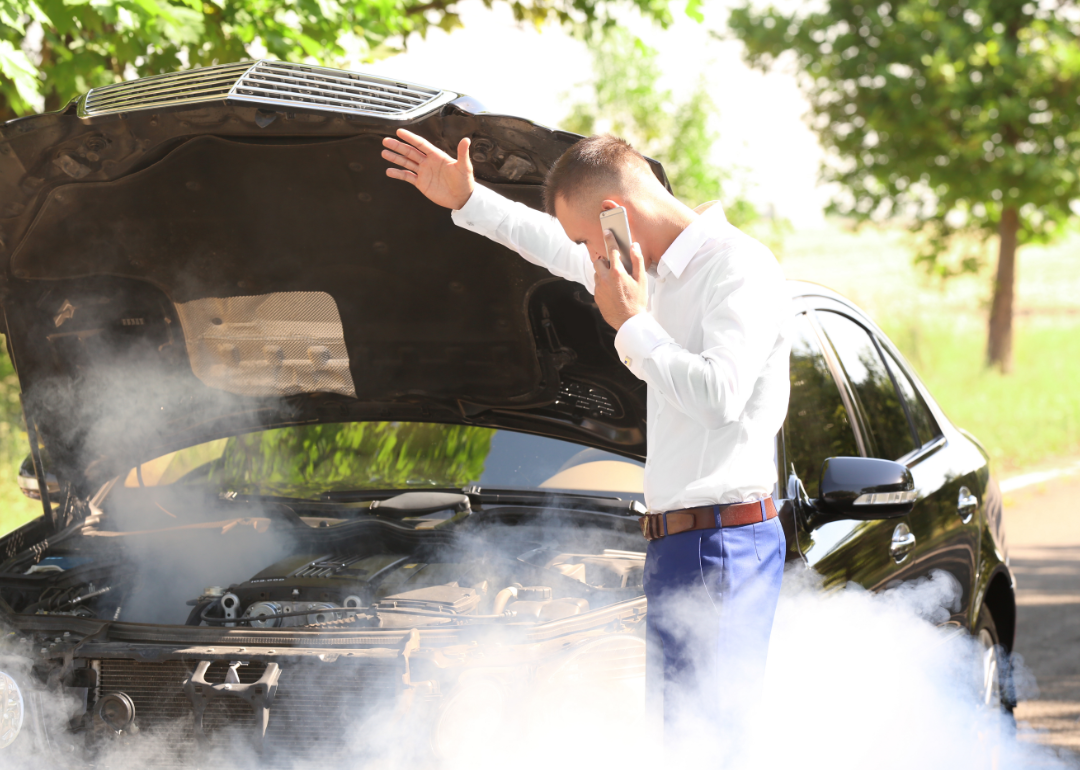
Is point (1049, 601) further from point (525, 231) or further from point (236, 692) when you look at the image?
point (236, 692)

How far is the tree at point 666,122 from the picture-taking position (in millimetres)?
13648

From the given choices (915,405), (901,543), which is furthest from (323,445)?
(915,405)

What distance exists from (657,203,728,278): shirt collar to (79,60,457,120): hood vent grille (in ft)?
2.28

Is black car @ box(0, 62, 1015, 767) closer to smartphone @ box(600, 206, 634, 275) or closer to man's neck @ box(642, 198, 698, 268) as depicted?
man's neck @ box(642, 198, 698, 268)

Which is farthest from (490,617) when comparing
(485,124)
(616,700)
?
(485,124)

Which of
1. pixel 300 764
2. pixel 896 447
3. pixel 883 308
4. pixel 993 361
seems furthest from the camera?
pixel 883 308

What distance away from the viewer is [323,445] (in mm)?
3383

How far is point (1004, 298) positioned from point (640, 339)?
14309 mm

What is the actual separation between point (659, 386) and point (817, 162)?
14581 millimetres

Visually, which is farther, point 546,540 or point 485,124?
point 546,540

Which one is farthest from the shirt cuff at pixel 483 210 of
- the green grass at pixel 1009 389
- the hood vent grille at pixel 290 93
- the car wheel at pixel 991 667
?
the green grass at pixel 1009 389

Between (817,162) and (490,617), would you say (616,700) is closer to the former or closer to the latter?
(490,617)

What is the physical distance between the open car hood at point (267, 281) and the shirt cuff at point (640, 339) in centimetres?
56

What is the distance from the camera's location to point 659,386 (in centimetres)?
192
